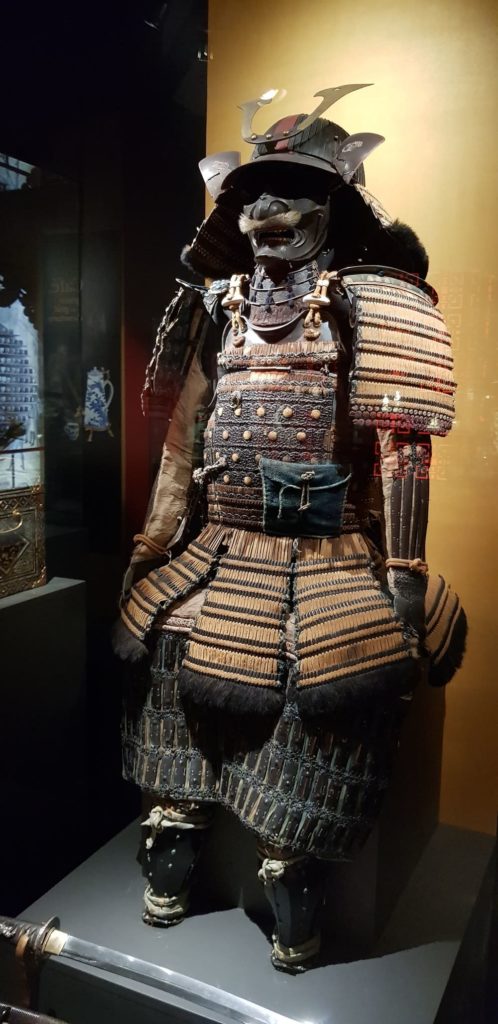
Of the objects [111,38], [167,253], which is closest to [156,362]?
[167,253]

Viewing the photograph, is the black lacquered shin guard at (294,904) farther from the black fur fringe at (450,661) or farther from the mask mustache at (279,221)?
the mask mustache at (279,221)

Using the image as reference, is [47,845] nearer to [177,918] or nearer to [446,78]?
[177,918]

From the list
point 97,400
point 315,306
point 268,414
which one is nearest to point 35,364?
point 97,400

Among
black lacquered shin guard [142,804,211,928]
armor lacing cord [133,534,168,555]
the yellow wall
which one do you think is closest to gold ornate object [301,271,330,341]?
the yellow wall

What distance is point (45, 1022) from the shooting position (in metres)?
1.96

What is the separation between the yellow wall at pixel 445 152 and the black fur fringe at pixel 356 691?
0.77m

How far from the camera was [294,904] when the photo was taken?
6.98 feet

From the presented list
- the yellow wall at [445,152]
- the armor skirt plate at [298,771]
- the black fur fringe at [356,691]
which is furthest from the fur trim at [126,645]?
the yellow wall at [445,152]

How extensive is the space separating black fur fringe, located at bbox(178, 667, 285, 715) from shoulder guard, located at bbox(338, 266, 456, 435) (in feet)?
2.27

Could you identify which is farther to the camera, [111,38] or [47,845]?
[47,845]

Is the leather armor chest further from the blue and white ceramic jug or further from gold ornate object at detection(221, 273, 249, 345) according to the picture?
the blue and white ceramic jug

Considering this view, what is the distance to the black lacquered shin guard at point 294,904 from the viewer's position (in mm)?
2096

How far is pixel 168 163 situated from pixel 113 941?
7.86ft

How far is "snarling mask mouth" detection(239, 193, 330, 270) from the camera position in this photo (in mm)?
2109
